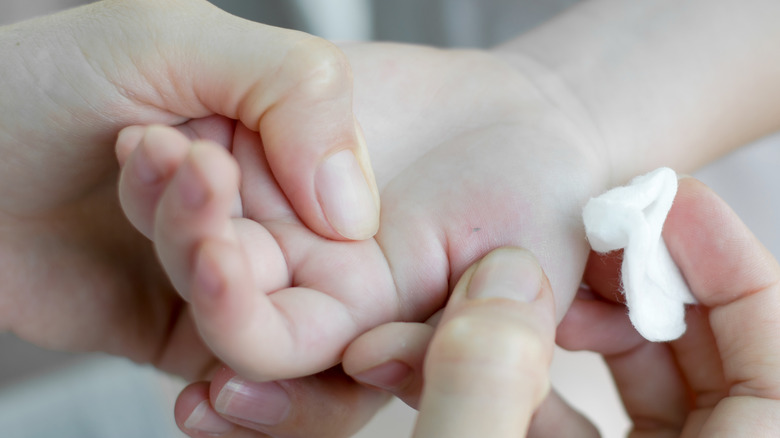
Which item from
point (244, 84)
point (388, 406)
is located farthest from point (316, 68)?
point (388, 406)

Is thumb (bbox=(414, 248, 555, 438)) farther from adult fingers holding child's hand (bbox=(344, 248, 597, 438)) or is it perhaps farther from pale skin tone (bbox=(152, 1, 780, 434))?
pale skin tone (bbox=(152, 1, 780, 434))

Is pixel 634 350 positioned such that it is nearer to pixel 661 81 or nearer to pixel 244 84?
pixel 661 81

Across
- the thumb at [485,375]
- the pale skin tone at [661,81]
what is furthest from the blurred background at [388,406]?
the thumb at [485,375]

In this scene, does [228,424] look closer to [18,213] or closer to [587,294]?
[18,213]

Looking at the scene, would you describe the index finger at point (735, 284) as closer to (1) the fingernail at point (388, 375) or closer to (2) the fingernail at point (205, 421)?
(1) the fingernail at point (388, 375)

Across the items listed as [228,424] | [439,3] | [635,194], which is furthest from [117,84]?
[439,3]

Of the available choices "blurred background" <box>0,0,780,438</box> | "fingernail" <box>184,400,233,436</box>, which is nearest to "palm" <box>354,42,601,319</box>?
"fingernail" <box>184,400,233,436</box>
